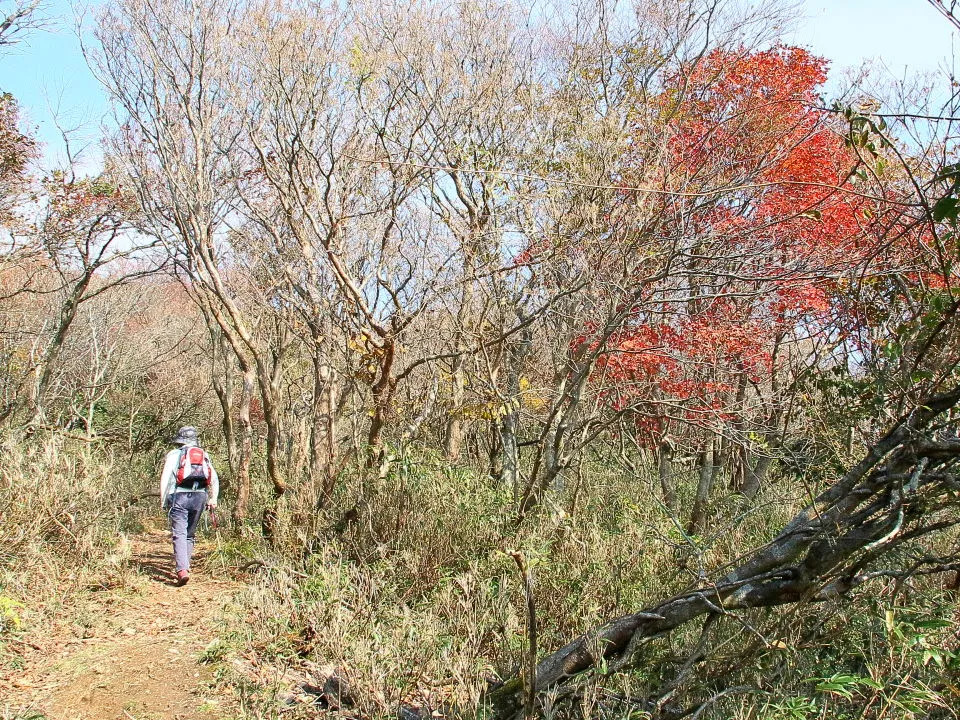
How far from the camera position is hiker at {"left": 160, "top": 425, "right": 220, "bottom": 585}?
705 centimetres

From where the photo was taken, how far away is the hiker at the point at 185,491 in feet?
23.1

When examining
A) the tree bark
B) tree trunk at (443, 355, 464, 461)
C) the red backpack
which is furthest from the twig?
the red backpack

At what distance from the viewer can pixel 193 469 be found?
283 inches

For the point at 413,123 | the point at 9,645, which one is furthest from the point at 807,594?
the point at 413,123

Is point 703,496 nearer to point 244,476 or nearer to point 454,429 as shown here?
point 454,429

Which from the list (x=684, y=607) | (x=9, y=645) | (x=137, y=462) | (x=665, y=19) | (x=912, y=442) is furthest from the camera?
(x=137, y=462)

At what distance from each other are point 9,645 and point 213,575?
2096 mm

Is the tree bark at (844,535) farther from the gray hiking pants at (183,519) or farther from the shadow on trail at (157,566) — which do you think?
the shadow on trail at (157,566)

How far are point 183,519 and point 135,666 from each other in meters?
1.76

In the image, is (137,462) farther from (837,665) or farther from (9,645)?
(837,665)

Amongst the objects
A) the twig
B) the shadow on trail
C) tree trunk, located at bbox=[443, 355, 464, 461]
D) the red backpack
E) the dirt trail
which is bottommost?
the dirt trail

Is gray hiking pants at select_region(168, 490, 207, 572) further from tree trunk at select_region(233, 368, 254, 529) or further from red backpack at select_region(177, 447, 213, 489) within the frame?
tree trunk at select_region(233, 368, 254, 529)

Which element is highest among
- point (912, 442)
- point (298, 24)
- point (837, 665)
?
point (298, 24)

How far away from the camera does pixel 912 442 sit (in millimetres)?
3381
